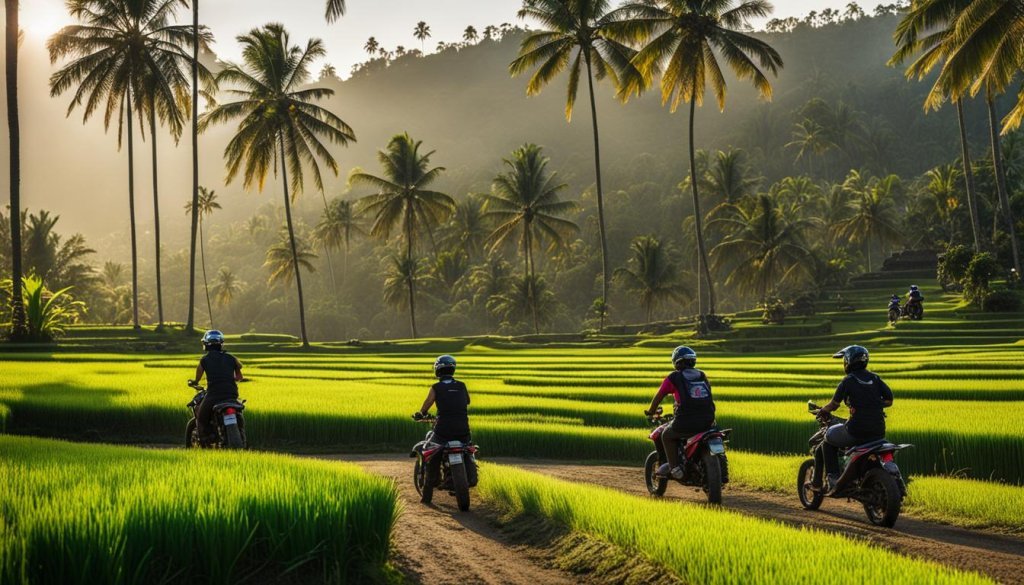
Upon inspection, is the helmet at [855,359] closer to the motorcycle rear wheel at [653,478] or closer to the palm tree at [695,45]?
the motorcycle rear wheel at [653,478]

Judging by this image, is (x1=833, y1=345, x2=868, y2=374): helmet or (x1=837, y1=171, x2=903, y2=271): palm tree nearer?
(x1=833, y1=345, x2=868, y2=374): helmet

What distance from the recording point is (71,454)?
9031 mm

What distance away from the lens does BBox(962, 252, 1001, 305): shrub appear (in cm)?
3969

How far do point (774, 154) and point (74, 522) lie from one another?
136m

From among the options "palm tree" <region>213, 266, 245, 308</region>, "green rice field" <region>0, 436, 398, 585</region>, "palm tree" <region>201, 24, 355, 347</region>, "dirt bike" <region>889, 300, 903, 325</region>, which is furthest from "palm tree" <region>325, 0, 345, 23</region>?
"palm tree" <region>213, 266, 245, 308</region>

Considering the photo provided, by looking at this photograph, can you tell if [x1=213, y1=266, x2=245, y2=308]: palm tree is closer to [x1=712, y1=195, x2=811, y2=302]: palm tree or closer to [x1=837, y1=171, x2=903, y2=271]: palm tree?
[x1=712, y1=195, x2=811, y2=302]: palm tree

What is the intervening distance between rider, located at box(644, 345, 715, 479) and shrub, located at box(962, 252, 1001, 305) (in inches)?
1440

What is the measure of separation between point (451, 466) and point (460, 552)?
206 centimetres

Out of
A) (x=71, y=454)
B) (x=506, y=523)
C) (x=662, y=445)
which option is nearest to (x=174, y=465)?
(x=71, y=454)

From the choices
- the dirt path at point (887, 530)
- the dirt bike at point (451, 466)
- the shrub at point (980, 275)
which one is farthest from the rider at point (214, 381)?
A: the shrub at point (980, 275)

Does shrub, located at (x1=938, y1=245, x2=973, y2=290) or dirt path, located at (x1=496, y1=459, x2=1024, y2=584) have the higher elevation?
shrub, located at (x1=938, y1=245, x2=973, y2=290)

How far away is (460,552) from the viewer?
A: 7.36 m

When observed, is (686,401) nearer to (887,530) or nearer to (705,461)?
(705,461)

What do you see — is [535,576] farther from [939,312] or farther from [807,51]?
[807,51]
